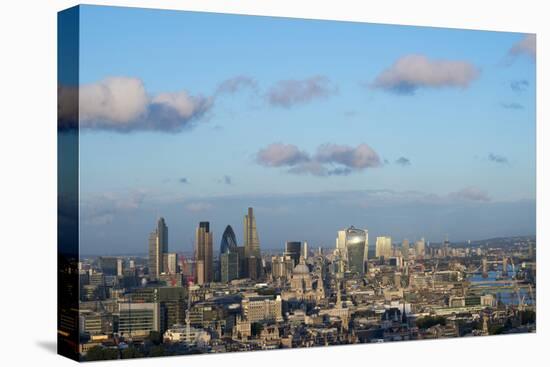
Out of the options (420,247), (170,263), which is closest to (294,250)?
(170,263)

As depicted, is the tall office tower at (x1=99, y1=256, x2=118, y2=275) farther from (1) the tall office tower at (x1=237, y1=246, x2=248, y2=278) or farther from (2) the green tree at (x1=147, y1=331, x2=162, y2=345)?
(1) the tall office tower at (x1=237, y1=246, x2=248, y2=278)

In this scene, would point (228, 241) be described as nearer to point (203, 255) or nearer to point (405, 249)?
point (203, 255)

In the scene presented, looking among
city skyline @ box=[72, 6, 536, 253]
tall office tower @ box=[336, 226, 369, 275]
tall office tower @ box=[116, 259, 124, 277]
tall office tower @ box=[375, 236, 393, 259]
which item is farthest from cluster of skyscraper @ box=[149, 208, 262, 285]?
tall office tower @ box=[375, 236, 393, 259]

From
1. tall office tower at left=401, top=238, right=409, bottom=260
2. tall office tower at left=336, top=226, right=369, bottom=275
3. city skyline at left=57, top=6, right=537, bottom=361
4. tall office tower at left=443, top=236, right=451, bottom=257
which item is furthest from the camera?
tall office tower at left=443, top=236, right=451, bottom=257

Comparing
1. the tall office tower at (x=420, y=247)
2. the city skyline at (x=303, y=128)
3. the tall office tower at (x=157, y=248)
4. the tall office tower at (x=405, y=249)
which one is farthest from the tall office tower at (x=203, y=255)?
the tall office tower at (x=420, y=247)

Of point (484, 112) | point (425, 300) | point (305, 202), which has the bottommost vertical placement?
point (425, 300)

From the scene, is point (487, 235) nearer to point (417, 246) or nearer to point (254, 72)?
point (417, 246)

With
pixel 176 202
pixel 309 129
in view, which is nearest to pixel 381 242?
pixel 309 129

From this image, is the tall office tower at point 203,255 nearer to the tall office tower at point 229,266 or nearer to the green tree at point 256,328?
the tall office tower at point 229,266
